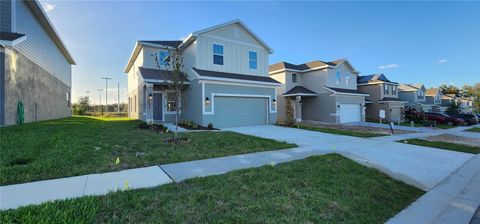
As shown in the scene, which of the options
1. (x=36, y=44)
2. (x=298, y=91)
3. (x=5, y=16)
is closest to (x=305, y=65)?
(x=298, y=91)

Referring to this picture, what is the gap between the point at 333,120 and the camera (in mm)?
21969

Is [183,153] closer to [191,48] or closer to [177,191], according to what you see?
[177,191]

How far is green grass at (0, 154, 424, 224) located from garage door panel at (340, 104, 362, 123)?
19.0m

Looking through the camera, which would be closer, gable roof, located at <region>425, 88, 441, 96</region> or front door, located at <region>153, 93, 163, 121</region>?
front door, located at <region>153, 93, 163, 121</region>

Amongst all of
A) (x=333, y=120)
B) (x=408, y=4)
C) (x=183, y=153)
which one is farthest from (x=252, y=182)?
(x=333, y=120)

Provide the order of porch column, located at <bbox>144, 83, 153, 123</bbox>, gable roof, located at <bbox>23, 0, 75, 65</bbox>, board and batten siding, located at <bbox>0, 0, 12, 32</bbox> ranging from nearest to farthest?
board and batten siding, located at <bbox>0, 0, 12, 32</bbox> → gable roof, located at <bbox>23, 0, 75, 65</bbox> → porch column, located at <bbox>144, 83, 153, 123</bbox>

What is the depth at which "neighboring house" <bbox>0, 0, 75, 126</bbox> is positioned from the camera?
10477 mm

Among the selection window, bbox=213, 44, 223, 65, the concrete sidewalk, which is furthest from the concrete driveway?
window, bbox=213, 44, 223, 65

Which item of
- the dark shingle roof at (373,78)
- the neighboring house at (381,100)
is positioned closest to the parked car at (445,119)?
the neighboring house at (381,100)

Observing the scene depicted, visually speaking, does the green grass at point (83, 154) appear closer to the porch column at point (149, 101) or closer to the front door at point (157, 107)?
the porch column at point (149, 101)

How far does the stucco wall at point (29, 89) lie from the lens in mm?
10773

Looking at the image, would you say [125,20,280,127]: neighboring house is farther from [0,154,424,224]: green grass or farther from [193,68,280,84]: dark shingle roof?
[0,154,424,224]: green grass

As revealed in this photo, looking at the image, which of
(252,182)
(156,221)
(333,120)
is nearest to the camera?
(156,221)

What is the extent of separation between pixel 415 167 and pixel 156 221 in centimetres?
704
